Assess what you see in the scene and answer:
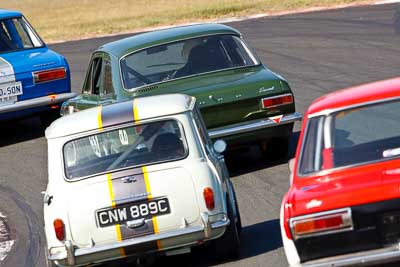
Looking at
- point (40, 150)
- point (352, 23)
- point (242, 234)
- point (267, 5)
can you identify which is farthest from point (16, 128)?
point (267, 5)

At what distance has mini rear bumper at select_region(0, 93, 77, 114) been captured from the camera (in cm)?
1561

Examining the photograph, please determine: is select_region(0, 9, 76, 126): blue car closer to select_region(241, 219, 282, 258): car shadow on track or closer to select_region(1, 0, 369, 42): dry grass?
select_region(241, 219, 282, 258): car shadow on track

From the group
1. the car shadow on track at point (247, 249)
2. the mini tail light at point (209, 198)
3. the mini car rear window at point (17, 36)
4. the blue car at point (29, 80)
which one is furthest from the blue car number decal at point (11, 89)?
the mini tail light at point (209, 198)

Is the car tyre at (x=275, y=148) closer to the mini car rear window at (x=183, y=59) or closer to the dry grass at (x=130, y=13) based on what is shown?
the mini car rear window at (x=183, y=59)

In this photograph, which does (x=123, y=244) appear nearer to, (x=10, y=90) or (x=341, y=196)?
(x=341, y=196)

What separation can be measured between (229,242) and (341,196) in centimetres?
224

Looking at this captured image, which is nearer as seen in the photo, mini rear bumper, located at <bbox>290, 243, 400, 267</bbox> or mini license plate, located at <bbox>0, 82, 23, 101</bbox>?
mini rear bumper, located at <bbox>290, 243, 400, 267</bbox>

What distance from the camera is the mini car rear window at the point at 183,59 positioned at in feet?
41.7

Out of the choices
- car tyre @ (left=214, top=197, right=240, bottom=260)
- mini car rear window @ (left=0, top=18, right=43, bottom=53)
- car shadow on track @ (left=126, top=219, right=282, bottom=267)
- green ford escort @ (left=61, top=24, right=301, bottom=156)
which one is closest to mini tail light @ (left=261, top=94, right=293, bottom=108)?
green ford escort @ (left=61, top=24, right=301, bottom=156)

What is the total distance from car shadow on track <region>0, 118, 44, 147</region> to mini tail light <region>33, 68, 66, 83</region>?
0.86m

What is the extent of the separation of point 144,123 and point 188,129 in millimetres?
350

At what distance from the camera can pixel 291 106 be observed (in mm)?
12172

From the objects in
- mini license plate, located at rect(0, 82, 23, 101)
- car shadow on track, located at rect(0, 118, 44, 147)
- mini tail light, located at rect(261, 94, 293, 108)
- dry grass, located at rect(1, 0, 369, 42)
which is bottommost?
dry grass, located at rect(1, 0, 369, 42)

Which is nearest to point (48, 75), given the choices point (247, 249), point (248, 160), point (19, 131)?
point (19, 131)
